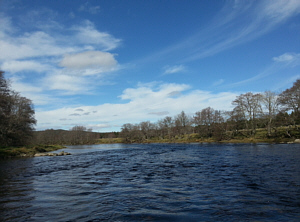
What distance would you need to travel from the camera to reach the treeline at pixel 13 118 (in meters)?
39.1

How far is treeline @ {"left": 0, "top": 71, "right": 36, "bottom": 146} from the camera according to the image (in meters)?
39.1

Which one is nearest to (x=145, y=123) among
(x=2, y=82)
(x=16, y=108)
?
(x=16, y=108)

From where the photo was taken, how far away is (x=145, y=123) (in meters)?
164

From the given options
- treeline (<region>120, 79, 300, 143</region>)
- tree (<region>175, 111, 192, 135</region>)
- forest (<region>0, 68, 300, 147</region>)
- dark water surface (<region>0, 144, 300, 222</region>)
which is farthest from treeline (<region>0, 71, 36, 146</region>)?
tree (<region>175, 111, 192, 135</region>)

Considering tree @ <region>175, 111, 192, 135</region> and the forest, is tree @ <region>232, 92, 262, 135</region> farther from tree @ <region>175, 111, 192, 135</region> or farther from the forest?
tree @ <region>175, 111, 192, 135</region>

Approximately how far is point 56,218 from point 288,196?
417 inches

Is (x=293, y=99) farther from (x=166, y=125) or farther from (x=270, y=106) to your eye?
(x=166, y=125)

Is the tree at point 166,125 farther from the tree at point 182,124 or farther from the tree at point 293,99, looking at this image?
the tree at point 293,99

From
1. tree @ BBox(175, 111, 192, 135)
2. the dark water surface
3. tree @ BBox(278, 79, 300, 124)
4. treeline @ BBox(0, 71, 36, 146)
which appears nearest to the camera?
the dark water surface

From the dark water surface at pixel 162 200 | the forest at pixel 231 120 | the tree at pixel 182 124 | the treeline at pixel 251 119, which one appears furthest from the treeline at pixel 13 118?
the tree at pixel 182 124

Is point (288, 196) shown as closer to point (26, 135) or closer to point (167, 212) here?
point (167, 212)

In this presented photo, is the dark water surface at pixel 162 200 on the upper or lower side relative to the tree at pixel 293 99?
lower

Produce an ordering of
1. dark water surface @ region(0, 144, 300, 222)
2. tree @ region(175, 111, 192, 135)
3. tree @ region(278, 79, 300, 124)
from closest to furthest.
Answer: dark water surface @ region(0, 144, 300, 222) < tree @ region(278, 79, 300, 124) < tree @ region(175, 111, 192, 135)

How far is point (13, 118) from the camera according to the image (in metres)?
46.5
